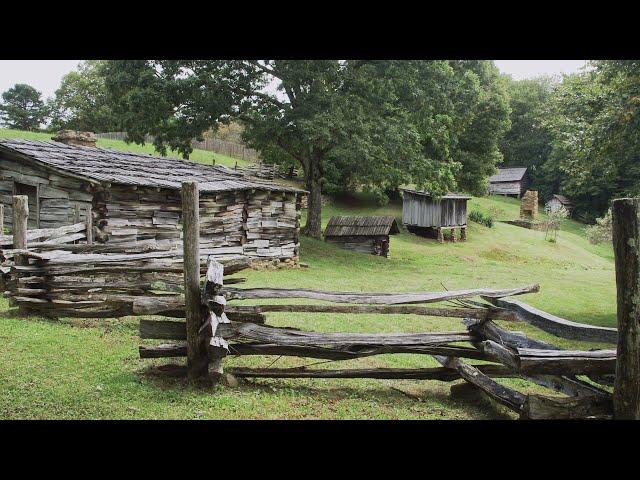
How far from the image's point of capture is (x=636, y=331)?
4477mm

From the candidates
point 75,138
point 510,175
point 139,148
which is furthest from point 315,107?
point 510,175

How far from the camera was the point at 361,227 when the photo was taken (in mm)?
24828

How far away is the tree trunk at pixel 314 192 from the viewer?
24.7 meters

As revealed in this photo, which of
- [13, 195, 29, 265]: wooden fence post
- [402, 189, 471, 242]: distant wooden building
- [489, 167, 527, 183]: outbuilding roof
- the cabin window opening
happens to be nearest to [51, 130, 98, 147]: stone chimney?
the cabin window opening

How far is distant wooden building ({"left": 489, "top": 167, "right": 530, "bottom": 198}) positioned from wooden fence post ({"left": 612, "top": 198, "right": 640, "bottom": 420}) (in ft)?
167

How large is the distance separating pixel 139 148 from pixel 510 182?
35.5 m

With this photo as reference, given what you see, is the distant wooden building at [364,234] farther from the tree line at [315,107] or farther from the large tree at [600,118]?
the large tree at [600,118]

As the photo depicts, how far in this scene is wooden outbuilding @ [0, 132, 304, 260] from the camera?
14.4 metres

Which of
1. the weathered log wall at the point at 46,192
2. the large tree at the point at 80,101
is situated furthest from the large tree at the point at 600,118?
the large tree at the point at 80,101

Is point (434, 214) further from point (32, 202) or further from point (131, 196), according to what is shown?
point (32, 202)
